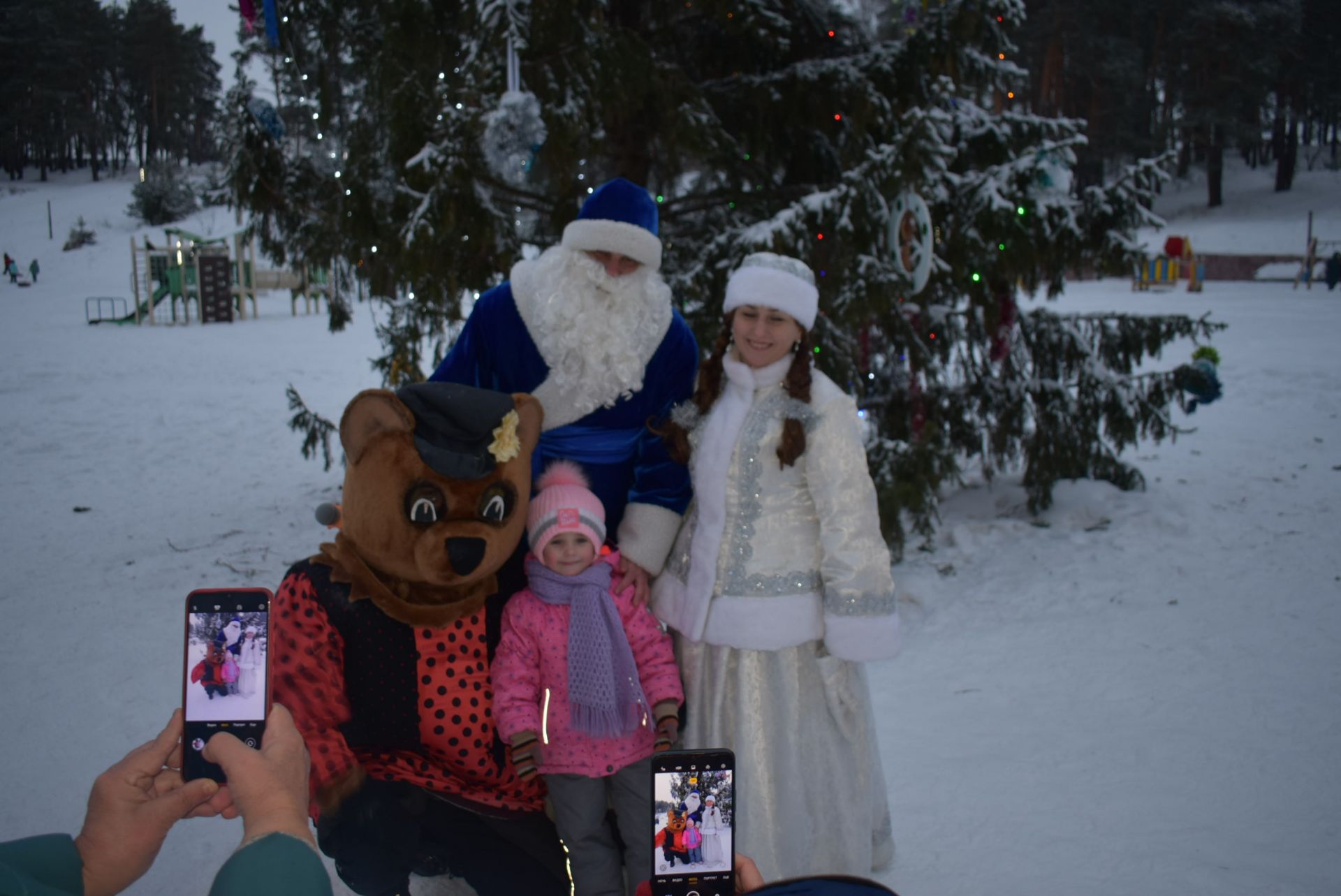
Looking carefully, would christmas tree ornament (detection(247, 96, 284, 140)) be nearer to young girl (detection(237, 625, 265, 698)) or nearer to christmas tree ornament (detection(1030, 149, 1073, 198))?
young girl (detection(237, 625, 265, 698))

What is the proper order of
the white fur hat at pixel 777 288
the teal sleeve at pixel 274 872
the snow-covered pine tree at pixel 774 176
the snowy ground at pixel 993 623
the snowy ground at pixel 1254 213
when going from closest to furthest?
the teal sleeve at pixel 274 872 → the white fur hat at pixel 777 288 → the snowy ground at pixel 993 623 → the snow-covered pine tree at pixel 774 176 → the snowy ground at pixel 1254 213

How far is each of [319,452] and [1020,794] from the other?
7193 millimetres

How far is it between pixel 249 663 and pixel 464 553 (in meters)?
0.56

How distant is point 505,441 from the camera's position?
220 centimetres

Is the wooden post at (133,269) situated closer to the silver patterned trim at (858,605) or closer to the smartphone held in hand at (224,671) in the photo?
the smartphone held in hand at (224,671)

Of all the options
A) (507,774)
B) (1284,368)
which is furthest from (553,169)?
(1284,368)

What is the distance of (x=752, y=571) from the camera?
99.0 inches

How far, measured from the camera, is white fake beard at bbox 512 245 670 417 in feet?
8.99

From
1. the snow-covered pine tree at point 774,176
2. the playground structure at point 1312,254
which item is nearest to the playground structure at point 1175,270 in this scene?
the playground structure at point 1312,254

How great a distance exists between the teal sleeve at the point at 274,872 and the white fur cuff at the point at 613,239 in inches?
79.2

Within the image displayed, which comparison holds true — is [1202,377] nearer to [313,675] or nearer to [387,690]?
[387,690]

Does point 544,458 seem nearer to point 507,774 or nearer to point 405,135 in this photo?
point 507,774

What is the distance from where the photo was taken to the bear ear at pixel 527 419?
Answer: 2312mm

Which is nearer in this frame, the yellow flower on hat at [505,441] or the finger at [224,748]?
the finger at [224,748]
